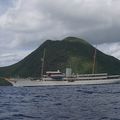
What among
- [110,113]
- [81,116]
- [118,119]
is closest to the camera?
[118,119]

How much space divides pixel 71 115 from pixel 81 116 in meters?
1.69

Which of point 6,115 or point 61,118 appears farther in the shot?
point 6,115

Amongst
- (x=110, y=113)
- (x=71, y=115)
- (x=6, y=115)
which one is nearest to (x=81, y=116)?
(x=71, y=115)

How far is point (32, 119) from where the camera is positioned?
46344 mm

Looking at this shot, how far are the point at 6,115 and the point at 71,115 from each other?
8.32 m

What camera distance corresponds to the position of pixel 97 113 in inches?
2028

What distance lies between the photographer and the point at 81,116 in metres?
48.0

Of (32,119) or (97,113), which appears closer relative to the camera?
(32,119)

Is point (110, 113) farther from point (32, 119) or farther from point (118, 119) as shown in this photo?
point (32, 119)

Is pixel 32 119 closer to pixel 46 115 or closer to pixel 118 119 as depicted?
pixel 46 115

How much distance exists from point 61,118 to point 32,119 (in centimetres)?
328

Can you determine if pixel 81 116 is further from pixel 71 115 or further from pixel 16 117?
pixel 16 117

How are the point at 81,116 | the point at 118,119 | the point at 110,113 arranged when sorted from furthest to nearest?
the point at 110,113 → the point at 81,116 → the point at 118,119

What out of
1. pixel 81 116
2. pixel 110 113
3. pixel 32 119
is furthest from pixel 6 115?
pixel 110 113
